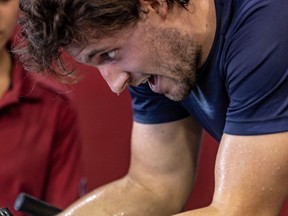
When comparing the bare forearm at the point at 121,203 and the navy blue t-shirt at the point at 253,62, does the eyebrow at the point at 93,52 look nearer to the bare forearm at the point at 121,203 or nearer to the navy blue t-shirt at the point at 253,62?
the navy blue t-shirt at the point at 253,62

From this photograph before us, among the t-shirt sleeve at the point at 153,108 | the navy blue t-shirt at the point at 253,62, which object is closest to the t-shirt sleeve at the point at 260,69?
the navy blue t-shirt at the point at 253,62

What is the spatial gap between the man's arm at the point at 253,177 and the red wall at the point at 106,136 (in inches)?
26.0

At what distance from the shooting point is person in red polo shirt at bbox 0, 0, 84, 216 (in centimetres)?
116

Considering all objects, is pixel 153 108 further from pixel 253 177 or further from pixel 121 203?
pixel 253 177

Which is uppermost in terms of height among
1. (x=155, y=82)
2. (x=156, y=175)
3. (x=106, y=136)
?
(x=155, y=82)

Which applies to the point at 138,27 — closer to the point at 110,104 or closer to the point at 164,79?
the point at 164,79

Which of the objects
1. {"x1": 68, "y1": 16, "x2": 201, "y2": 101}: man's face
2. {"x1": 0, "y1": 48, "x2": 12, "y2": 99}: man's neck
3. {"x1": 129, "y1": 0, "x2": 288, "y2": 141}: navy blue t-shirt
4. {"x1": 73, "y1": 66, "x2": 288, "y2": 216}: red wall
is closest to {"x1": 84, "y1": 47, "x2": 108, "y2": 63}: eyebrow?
{"x1": 68, "y1": 16, "x2": 201, "y2": 101}: man's face

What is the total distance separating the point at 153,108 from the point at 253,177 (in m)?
0.30

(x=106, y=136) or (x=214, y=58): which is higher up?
(x=214, y=58)

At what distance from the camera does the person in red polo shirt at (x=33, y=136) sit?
3.82ft

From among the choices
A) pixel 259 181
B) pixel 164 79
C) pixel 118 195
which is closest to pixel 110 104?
pixel 118 195

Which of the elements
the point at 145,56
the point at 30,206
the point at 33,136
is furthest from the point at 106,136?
the point at 145,56

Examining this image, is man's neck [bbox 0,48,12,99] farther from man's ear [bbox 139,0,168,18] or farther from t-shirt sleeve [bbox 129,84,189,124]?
man's ear [bbox 139,0,168,18]

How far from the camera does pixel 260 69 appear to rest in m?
0.81
